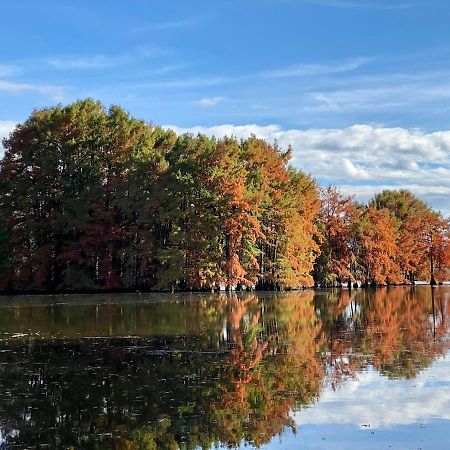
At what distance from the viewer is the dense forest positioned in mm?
45875

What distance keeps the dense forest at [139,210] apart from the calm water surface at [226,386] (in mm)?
23796

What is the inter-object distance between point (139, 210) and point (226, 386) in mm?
36001

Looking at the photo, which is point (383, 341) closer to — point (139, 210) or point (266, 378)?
point (266, 378)

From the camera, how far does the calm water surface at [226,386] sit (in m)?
8.59

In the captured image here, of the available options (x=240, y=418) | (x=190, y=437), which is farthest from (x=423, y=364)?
(x=190, y=437)

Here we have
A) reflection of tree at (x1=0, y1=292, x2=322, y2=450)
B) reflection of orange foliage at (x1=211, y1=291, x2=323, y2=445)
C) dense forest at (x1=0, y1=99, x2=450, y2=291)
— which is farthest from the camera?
dense forest at (x1=0, y1=99, x2=450, y2=291)

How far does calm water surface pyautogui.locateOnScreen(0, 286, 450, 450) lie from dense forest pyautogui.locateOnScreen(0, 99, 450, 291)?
23796 mm

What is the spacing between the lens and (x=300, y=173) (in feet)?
196

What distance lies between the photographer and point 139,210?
154ft

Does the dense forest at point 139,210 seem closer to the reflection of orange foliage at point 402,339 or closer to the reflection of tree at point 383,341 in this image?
the reflection of tree at point 383,341

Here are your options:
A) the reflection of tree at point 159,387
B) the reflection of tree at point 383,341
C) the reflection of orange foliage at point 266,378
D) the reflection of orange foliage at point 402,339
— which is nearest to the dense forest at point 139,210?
the reflection of tree at point 383,341

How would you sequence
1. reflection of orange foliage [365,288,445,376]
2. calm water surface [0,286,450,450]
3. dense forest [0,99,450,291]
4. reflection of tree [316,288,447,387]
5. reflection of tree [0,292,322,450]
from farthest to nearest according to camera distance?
1. dense forest [0,99,450,291]
2. reflection of orange foliage [365,288,445,376]
3. reflection of tree [316,288,447,387]
4. reflection of tree [0,292,322,450]
5. calm water surface [0,286,450,450]

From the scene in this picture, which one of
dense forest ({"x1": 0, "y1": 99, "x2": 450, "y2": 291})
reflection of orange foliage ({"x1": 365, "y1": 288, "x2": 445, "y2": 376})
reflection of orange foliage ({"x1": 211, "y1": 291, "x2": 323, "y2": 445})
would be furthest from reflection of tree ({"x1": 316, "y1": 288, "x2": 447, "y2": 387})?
dense forest ({"x1": 0, "y1": 99, "x2": 450, "y2": 291})

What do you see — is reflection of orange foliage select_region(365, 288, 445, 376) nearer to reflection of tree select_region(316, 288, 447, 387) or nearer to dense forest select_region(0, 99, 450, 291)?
reflection of tree select_region(316, 288, 447, 387)
